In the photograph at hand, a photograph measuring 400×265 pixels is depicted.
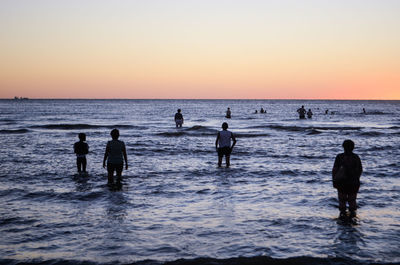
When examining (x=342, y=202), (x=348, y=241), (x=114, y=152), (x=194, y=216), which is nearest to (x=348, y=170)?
(x=342, y=202)

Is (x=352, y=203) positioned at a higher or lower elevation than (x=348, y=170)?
lower

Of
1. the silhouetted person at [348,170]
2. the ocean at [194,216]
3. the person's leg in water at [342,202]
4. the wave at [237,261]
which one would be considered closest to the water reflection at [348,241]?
the ocean at [194,216]

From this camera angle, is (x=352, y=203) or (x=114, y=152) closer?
(x=352, y=203)

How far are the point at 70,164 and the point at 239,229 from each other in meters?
9.99

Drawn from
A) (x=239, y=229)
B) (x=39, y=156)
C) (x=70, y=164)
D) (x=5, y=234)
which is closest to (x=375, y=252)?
(x=239, y=229)

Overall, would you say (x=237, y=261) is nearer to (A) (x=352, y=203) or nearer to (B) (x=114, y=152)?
(A) (x=352, y=203)

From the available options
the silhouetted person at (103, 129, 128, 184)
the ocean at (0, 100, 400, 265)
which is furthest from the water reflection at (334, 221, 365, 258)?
the silhouetted person at (103, 129, 128, 184)

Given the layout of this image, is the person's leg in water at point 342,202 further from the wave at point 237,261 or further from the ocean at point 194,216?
the wave at point 237,261

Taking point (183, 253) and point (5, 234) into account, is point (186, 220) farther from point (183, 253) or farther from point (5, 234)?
point (5, 234)

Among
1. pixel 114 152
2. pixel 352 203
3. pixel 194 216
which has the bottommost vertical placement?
pixel 194 216

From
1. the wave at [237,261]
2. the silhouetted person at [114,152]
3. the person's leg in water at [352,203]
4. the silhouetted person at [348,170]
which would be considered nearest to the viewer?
the wave at [237,261]

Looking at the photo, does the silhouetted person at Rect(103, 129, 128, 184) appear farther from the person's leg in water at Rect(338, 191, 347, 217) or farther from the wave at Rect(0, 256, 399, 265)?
the person's leg in water at Rect(338, 191, 347, 217)

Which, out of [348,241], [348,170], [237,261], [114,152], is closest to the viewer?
[237,261]

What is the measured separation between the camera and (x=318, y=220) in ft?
24.3
